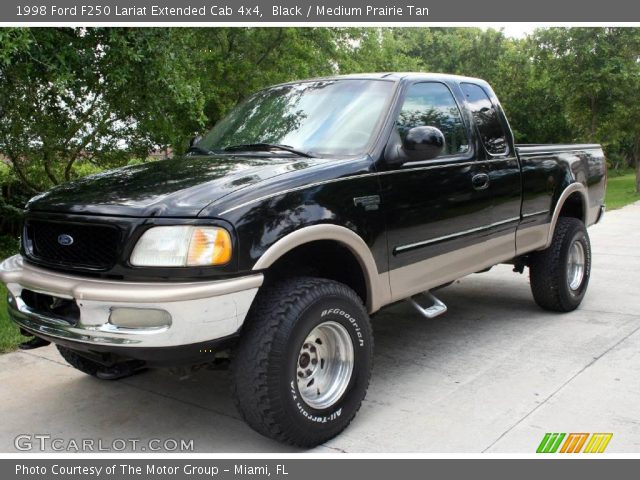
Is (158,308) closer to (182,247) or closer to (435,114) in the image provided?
(182,247)

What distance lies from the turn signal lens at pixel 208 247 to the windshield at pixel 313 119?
3.82ft

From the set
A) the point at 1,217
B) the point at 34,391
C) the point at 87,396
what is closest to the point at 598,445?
the point at 87,396

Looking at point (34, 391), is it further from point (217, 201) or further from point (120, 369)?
point (217, 201)

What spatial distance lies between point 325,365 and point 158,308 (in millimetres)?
1122

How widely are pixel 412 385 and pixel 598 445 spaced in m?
1.25

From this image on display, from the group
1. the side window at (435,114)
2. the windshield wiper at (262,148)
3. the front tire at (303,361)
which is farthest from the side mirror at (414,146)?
the front tire at (303,361)

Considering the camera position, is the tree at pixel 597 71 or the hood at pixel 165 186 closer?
the hood at pixel 165 186

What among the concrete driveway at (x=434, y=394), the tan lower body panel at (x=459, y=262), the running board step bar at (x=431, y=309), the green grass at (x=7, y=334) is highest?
the tan lower body panel at (x=459, y=262)

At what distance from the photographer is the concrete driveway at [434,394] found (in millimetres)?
3711

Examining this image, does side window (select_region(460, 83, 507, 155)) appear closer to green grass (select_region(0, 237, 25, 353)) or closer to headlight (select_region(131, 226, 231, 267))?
headlight (select_region(131, 226, 231, 267))

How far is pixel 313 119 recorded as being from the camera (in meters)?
4.36

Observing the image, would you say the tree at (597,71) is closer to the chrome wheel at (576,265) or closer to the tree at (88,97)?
the tree at (88,97)

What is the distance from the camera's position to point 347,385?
3.69 m

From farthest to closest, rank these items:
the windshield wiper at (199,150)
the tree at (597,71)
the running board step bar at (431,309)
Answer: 1. the tree at (597,71)
2. the windshield wiper at (199,150)
3. the running board step bar at (431,309)
